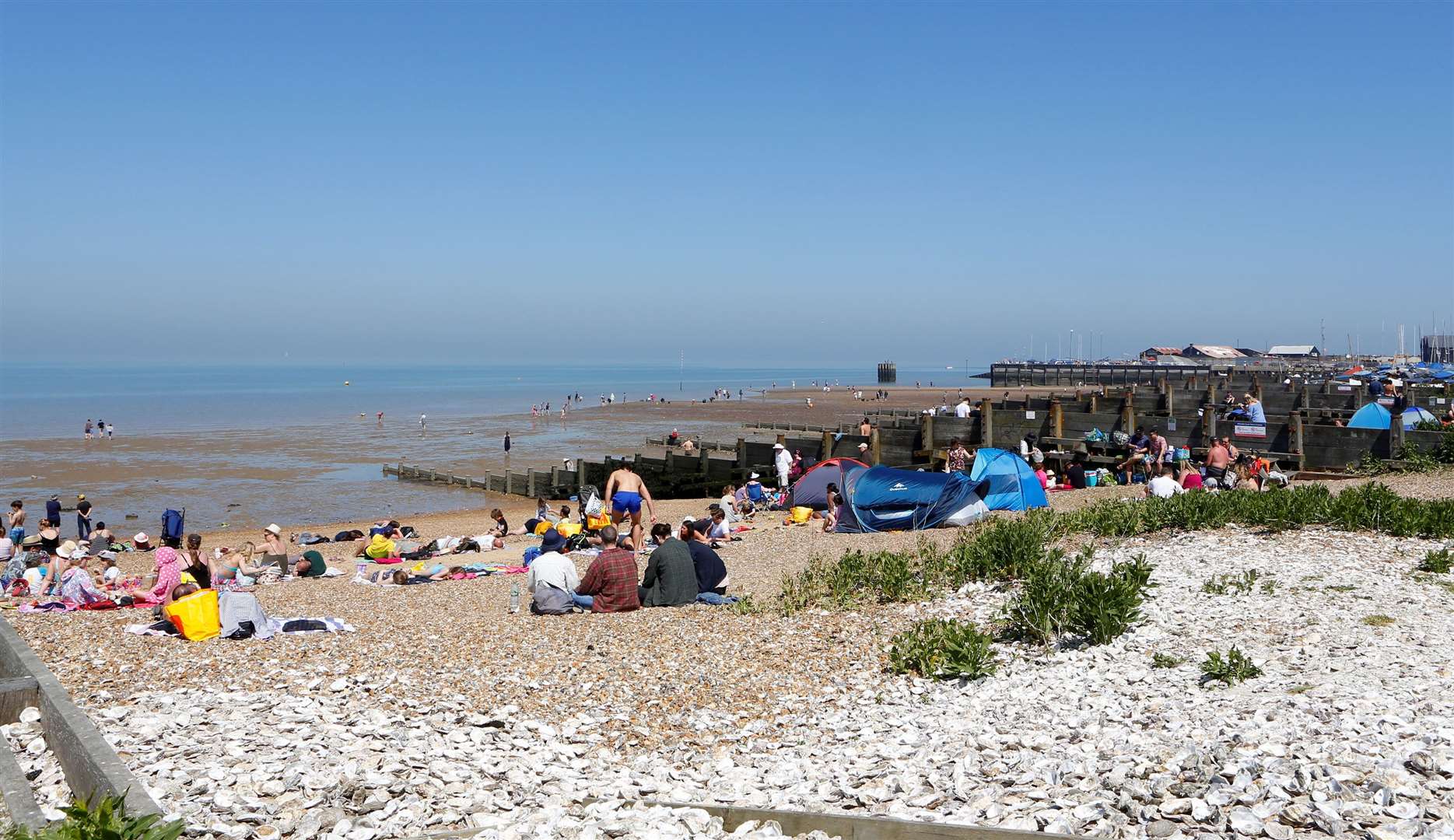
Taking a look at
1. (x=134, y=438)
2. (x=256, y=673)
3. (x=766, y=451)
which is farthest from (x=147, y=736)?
(x=134, y=438)

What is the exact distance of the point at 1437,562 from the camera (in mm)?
10477

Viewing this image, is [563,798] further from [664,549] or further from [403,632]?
[664,549]

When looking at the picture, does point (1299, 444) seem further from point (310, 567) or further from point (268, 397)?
point (268, 397)

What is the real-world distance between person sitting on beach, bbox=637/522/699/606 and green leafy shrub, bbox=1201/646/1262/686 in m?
5.67

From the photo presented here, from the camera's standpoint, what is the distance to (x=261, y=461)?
42562 millimetres

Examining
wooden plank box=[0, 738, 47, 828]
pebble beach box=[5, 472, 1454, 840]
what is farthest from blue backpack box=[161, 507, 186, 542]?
wooden plank box=[0, 738, 47, 828]

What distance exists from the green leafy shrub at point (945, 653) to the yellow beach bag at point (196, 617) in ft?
20.1

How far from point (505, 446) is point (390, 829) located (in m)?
39.2

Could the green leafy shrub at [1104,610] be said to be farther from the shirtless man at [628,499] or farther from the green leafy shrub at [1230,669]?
the shirtless man at [628,499]

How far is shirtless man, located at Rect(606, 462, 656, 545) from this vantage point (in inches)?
707

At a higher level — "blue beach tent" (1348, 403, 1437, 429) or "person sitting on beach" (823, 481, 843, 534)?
"blue beach tent" (1348, 403, 1437, 429)

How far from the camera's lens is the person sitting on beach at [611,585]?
454 inches

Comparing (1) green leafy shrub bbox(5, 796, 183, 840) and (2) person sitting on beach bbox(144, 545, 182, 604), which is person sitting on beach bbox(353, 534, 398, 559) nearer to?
(2) person sitting on beach bbox(144, 545, 182, 604)

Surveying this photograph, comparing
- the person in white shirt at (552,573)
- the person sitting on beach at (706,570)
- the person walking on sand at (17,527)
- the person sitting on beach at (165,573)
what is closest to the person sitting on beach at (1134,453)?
the person sitting on beach at (706,570)
